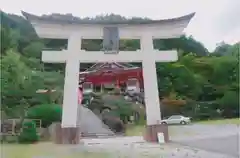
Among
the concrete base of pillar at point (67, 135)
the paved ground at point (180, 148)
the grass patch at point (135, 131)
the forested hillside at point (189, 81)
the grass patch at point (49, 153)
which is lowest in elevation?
the grass patch at point (135, 131)

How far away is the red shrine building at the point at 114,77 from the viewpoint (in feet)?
64.0

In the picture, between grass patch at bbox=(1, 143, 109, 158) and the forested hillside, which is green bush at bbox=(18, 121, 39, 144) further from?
the forested hillside

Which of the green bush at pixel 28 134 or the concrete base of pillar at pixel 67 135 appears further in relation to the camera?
the green bush at pixel 28 134

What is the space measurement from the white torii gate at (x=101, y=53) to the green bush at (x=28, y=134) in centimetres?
148

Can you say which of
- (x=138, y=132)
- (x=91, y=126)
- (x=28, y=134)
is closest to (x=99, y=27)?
(x=28, y=134)

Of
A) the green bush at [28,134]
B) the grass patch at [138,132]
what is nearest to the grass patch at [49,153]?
the green bush at [28,134]

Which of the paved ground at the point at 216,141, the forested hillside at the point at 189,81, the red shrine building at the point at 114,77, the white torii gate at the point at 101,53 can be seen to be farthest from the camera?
the red shrine building at the point at 114,77

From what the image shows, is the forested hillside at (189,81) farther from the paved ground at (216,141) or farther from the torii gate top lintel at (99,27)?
the paved ground at (216,141)

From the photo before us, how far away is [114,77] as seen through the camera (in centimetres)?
2008

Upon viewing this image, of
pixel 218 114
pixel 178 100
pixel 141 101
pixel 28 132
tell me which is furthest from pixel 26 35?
pixel 28 132

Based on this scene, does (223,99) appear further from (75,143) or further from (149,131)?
(75,143)

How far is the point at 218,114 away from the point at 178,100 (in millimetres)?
2604

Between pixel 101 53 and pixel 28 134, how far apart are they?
311cm

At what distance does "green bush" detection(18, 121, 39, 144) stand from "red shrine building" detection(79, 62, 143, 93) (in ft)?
32.5
